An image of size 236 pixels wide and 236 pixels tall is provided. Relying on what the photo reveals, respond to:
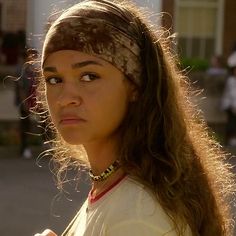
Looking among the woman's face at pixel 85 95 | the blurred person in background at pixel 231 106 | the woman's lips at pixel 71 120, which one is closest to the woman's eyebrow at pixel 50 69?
the woman's face at pixel 85 95

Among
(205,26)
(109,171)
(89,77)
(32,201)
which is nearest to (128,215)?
(109,171)

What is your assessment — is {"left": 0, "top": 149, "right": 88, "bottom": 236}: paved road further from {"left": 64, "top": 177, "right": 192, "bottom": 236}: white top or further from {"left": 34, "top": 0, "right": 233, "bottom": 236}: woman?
{"left": 64, "top": 177, "right": 192, "bottom": 236}: white top

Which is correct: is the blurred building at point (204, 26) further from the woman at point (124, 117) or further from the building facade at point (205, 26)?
the woman at point (124, 117)

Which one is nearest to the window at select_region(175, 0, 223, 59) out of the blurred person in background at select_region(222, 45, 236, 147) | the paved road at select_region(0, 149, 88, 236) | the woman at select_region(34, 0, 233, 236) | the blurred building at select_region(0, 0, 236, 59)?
the blurred building at select_region(0, 0, 236, 59)

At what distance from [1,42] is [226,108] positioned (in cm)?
788

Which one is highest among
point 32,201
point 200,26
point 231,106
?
point 32,201

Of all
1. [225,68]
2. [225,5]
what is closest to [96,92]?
[225,68]

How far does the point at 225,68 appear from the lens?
18688 millimetres

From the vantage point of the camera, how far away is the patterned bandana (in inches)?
82.5

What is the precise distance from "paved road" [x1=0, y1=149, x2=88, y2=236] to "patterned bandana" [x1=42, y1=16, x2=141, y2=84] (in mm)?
5742

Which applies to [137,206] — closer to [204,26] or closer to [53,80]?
[53,80]

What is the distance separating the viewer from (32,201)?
10.4 m

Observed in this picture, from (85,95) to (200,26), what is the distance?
746 inches

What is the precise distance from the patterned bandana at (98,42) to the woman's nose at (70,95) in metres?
0.09
